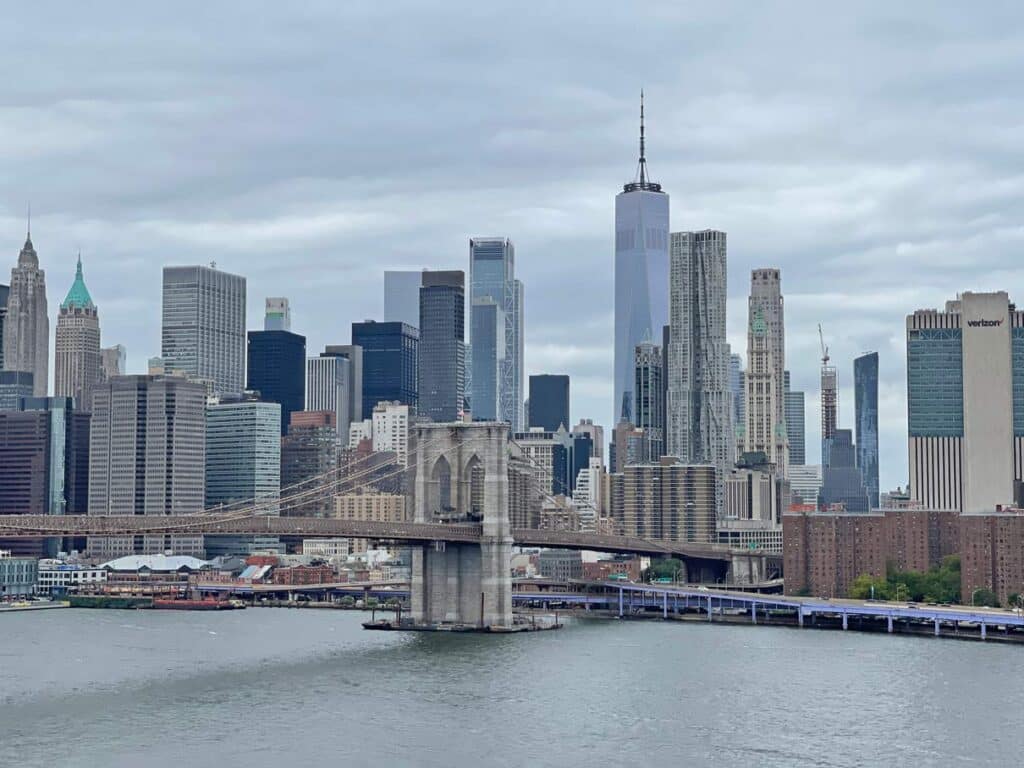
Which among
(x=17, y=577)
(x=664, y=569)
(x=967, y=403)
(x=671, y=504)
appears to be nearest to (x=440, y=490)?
(x=664, y=569)

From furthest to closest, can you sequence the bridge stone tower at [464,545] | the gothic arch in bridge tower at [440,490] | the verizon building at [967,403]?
the verizon building at [967,403] < the gothic arch in bridge tower at [440,490] < the bridge stone tower at [464,545]

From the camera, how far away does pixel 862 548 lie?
87.1 meters

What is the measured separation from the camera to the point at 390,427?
7480 inches

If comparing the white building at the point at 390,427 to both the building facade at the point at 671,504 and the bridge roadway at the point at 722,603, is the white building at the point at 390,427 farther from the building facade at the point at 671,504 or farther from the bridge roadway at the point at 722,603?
the bridge roadway at the point at 722,603

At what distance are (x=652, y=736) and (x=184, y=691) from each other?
1353 cm

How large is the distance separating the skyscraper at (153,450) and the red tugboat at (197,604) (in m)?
40.9

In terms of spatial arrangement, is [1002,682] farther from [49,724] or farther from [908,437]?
[908,437]

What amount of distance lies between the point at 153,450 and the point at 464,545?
253 ft

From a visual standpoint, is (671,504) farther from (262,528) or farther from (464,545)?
(262,528)

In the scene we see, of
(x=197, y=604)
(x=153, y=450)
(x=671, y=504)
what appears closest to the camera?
(x=197, y=604)

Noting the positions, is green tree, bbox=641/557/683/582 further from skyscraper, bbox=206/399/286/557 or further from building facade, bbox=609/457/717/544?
skyscraper, bbox=206/399/286/557

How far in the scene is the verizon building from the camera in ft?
411

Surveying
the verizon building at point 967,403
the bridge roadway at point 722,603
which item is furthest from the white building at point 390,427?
the bridge roadway at point 722,603

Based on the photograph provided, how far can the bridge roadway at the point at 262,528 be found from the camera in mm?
48906
